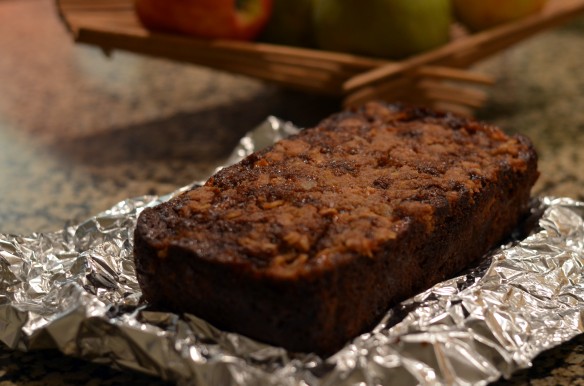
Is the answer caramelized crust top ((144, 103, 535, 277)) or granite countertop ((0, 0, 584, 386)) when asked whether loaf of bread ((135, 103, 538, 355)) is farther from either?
granite countertop ((0, 0, 584, 386))

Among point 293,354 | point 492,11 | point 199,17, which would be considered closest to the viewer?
point 293,354

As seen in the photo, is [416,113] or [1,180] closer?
[416,113]

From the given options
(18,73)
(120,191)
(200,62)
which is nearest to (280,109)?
(200,62)

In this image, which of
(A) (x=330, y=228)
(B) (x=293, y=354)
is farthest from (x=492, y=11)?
(B) (x=293, y=354)

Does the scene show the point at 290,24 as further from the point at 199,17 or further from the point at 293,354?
the point at 293,354

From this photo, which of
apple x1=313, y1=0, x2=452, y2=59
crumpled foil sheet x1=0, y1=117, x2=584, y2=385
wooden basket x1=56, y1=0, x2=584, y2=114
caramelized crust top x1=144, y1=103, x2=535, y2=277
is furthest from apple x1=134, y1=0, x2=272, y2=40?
crumpled foil sheet x1=0, y1=117, x2=584, y2=385

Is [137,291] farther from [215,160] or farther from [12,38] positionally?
[12,38]
